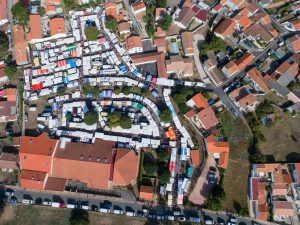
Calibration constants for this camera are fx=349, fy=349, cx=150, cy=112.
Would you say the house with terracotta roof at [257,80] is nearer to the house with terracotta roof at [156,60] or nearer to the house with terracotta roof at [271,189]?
the house with terracotta roof at [271,189]

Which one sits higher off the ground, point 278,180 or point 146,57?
point 146,57

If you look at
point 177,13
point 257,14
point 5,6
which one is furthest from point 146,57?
point 5,6

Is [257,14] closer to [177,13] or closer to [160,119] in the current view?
[177,13]

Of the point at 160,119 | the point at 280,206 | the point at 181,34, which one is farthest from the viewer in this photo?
the point at 181,34

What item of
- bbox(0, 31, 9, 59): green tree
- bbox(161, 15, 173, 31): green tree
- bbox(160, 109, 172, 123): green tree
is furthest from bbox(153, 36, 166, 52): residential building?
bbox(0, 31, 9, 59): green tree

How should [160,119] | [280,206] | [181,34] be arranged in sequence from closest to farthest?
[280,206] < [160,119] < [181,34]

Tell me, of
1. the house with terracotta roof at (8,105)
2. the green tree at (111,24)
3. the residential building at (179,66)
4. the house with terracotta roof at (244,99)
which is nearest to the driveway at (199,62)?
the residential building at (179,66)

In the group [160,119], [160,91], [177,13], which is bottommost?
[160,119]
